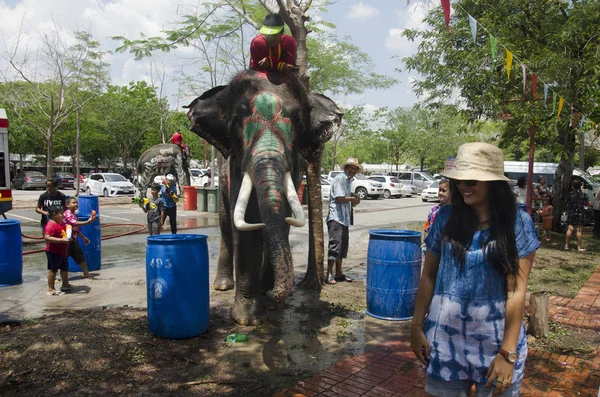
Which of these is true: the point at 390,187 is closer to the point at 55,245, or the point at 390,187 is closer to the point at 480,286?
the point at 55,245

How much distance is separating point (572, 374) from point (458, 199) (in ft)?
8.73

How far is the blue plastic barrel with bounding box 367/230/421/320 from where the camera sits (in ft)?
17.1

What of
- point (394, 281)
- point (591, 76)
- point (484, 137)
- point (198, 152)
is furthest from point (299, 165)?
point (484, 137)

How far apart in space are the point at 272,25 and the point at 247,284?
2828 millimetres

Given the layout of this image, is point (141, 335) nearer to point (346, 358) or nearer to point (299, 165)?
point (346, 358)

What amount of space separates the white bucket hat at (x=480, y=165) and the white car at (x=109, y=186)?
82.8ft

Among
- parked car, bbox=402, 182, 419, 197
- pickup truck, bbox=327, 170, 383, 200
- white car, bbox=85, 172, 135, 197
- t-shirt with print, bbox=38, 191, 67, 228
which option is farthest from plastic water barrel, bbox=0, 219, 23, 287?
parked car, bbox=402, 182, 419, 197

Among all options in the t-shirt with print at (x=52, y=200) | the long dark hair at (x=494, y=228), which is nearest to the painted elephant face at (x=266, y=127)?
the long dark hair at (x=494, y=228)

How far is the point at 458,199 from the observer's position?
242cm

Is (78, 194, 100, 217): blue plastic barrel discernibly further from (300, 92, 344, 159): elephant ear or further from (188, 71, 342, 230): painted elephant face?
(300, 92, 344, 159): elephant ear

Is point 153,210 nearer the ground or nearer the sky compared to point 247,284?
nearer the sky

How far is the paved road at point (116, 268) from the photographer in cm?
583

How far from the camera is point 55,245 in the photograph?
6191 millimetres

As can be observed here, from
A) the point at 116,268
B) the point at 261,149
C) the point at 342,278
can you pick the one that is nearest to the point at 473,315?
the point at 261,149
